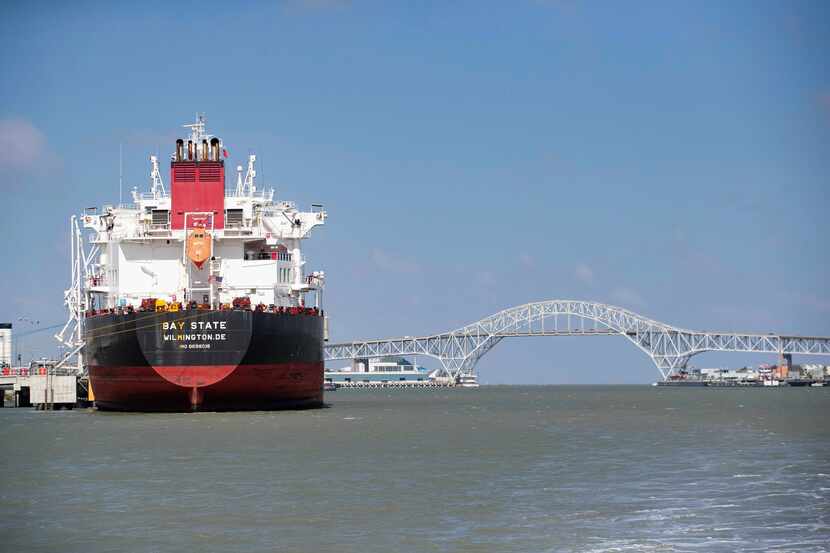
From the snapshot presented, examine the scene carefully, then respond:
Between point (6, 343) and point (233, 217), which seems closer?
point (233, 217)

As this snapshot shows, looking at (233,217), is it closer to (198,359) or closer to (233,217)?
(233,217)

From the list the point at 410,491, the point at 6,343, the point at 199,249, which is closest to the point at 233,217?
the point at 199,249

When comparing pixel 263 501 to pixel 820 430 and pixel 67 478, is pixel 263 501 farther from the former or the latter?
pixel 820 430

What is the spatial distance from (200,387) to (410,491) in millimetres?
27713

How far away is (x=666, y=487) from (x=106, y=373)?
34.8 meters

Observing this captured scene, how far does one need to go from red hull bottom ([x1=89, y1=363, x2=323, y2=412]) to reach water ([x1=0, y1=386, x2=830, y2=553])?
7233mm

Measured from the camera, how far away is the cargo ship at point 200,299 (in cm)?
5172

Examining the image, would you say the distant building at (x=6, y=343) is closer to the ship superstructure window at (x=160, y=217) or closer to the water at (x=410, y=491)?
the ship superstructure window at (x=160, y=217)

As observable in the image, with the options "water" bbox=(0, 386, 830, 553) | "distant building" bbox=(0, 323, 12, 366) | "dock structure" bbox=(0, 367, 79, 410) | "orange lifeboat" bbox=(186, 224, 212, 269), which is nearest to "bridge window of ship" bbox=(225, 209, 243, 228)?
"orange lifeboat" bbox=(186, 224, 212, 269)

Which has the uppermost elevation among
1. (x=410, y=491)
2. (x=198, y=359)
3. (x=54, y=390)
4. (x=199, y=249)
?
(x=199, y=249)

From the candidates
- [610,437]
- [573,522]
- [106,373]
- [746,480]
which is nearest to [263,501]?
[573,522]

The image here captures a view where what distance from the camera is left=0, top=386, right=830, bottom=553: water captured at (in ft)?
66.1

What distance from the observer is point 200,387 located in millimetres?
51875

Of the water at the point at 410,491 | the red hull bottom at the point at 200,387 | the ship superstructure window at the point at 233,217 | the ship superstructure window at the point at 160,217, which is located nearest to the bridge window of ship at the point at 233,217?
the ship superstructure window at the point at 233,217
